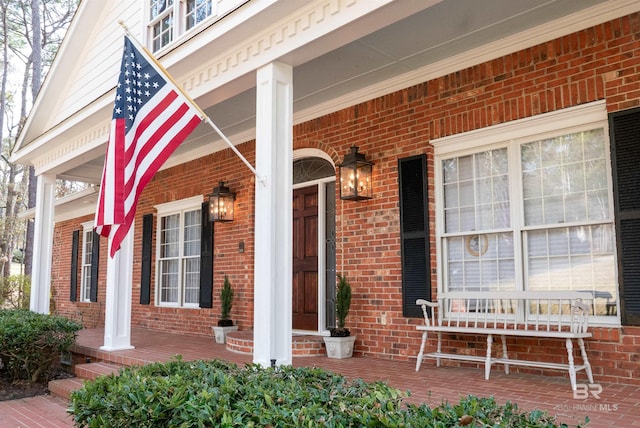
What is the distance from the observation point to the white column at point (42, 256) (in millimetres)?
9016

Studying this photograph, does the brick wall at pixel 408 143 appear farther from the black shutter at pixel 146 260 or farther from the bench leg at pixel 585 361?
the black shutter at pixel 146 260

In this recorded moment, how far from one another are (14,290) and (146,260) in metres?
6.74

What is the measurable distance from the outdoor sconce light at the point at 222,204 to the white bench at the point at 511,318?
3.89 metres

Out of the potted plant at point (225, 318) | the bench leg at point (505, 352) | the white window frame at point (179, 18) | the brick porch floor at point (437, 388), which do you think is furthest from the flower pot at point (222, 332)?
the bench leg at point (505, 352)

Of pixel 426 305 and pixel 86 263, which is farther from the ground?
pixel 86 263

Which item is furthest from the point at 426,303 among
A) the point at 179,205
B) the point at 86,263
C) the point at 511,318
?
the point at 86,263

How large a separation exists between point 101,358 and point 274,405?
5279 millimetres

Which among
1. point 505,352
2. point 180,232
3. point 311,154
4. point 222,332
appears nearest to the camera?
point 505,352

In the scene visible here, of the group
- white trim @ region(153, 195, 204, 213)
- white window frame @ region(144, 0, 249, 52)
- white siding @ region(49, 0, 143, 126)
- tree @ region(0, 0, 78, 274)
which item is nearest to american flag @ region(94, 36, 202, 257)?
white window frame @ region(144, 0, 249, 52)

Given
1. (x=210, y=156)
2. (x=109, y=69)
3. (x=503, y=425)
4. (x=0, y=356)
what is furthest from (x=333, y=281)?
(x=503, y=425)

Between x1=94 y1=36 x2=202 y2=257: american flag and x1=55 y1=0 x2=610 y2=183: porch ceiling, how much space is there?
0.82 metres

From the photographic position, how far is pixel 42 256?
9039mm

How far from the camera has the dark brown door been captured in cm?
734

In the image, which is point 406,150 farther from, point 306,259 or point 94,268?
point 94,268
